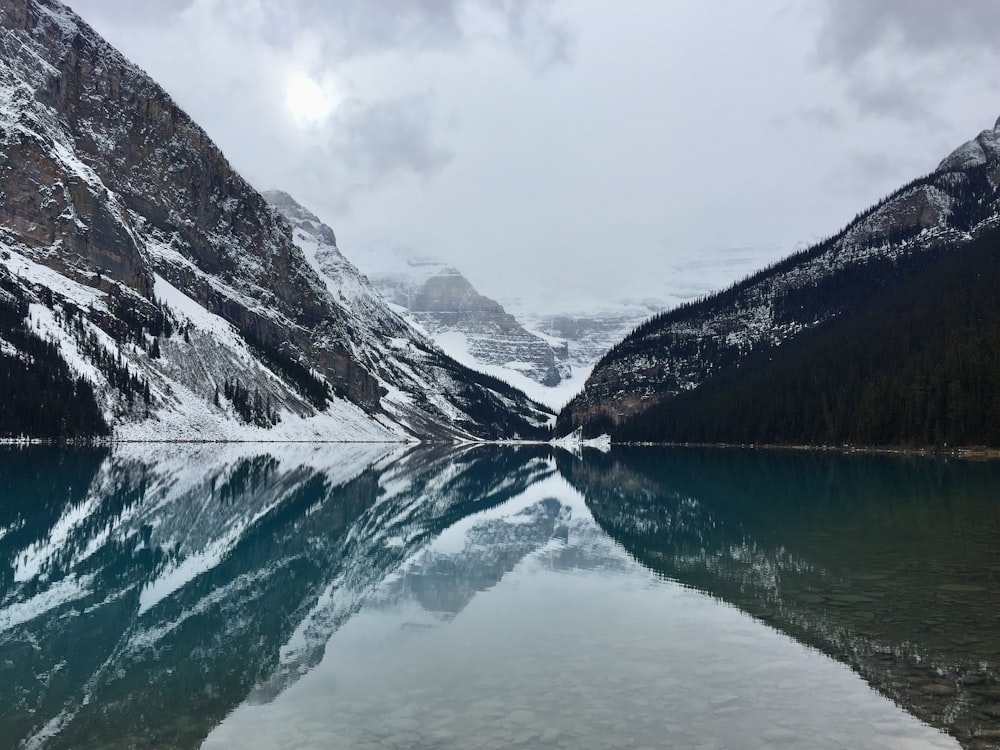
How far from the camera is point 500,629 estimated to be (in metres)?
17.5

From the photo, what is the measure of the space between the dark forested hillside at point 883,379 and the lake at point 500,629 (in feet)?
198

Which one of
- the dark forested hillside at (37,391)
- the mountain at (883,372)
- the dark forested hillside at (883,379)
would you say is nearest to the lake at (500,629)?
the dark forested hillside at (883,379)

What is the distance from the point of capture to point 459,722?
451 inches

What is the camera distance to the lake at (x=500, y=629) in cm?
1140

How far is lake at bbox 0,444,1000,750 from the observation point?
449 inches

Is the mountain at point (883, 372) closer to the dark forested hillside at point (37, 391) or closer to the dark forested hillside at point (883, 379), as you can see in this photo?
the dark forested hillside at point (883, 379)

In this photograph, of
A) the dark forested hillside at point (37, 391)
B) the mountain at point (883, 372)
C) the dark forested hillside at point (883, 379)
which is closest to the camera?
the dark forested hillside at point (883, 379)

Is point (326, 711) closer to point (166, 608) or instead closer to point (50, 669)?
point (50, 669)

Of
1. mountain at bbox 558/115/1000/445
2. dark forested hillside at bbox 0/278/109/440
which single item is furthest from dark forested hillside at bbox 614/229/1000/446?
dark forested hillside at bbox 0/278/109/440

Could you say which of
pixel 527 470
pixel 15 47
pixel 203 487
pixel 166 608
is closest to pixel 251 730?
pixel 166 608

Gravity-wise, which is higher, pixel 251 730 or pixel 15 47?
pixel 15 47

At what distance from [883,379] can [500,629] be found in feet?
354

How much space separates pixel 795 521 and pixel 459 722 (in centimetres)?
2705

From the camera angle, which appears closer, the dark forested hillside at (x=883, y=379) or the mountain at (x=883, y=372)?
the dark forested hillside at (x=883, y=379)
